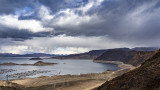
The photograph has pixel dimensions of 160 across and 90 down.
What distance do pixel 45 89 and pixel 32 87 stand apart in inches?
156

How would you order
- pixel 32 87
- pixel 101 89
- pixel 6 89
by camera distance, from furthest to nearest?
1. pixel 32 87
2. pixel 6 89
3. pixel 101 89

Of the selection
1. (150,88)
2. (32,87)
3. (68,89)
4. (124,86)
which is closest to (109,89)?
(124,86)

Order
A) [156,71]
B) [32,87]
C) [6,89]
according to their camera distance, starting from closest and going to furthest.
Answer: [156,71], [6,89], [32,87]

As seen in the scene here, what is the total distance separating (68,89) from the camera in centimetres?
4556

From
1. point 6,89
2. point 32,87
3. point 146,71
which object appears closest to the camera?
point 146,71

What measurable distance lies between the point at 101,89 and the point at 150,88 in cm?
1083

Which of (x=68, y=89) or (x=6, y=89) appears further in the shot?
(x=68, y=89)

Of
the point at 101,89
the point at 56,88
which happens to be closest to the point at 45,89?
the point at 56,88

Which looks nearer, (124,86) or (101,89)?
(124,86)

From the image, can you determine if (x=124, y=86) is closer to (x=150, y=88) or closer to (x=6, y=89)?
(x=150, y=88)

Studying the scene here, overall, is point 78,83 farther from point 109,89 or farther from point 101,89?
point 109,89

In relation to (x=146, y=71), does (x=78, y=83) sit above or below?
below

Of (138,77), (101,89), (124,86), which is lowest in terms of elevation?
(101,89)

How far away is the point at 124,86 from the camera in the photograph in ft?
69.7
